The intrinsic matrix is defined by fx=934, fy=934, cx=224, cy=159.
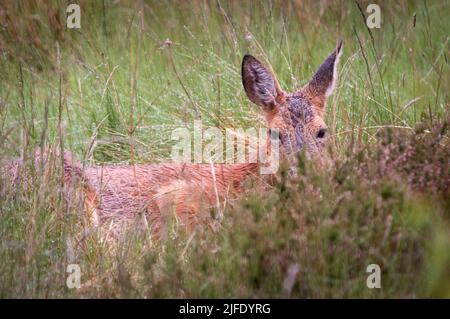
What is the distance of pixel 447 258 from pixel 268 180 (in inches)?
106

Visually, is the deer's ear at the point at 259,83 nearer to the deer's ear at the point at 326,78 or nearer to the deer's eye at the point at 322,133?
the deer's ear at the point at 326,78

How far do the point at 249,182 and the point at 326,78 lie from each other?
1.39 meters

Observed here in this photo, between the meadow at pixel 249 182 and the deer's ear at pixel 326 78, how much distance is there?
9cm

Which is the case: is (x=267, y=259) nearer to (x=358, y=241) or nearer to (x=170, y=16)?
(x=358, y=241)

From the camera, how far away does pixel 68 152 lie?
6586 millimetres

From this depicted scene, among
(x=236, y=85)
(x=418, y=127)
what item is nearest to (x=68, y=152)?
(x=236, y=85)

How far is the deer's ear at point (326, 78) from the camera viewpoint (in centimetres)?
660

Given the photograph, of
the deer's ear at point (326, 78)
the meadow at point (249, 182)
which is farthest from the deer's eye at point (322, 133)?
the deer's ear at point (326, 78)

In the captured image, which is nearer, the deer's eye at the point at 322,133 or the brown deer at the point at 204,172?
the brown deer at the point at 204,172

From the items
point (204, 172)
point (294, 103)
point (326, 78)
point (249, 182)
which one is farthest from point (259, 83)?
point (249, 182)

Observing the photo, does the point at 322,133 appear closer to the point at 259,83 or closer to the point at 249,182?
the point at 259,83

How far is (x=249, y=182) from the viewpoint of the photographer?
5.59m

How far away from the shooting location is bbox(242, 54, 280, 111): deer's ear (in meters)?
6.39

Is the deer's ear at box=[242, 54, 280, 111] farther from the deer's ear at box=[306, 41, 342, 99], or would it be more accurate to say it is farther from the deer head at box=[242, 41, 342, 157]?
the deer's ear at box=[306, 41, 342, 99]
